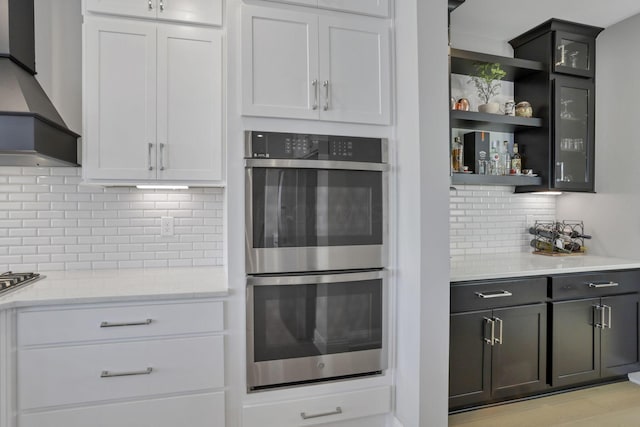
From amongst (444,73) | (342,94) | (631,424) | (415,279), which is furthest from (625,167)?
(342,94)

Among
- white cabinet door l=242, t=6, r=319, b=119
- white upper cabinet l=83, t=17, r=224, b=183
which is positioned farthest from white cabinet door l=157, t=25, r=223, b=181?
white cabinet door l=242, t=6, r=319, b=119

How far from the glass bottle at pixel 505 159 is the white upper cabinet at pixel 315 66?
150cm

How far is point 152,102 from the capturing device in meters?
1.86

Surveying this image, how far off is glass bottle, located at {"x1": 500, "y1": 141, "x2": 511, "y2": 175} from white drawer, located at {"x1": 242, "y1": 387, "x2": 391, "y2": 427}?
1996mm

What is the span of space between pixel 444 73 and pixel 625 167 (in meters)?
2.08

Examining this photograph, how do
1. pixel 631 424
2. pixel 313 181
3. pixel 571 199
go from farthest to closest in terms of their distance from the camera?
1. pixel 571 199
2. pixel 631 424
3. pixel 313 181

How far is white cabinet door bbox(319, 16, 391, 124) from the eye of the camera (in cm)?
182

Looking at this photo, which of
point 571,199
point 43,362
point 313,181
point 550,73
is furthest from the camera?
point 571,199

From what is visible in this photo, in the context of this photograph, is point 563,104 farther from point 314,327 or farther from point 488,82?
point 314,327

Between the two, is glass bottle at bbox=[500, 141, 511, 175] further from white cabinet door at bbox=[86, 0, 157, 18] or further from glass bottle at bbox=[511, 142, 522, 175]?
white cabinet door at bbox=[86, 0, 157, 18]

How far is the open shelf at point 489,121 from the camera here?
2.53 meters

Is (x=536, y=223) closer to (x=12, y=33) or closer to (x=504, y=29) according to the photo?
(x=504, y=29)

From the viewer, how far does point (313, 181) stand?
1.80 meters

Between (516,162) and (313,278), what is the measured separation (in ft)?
6.93
